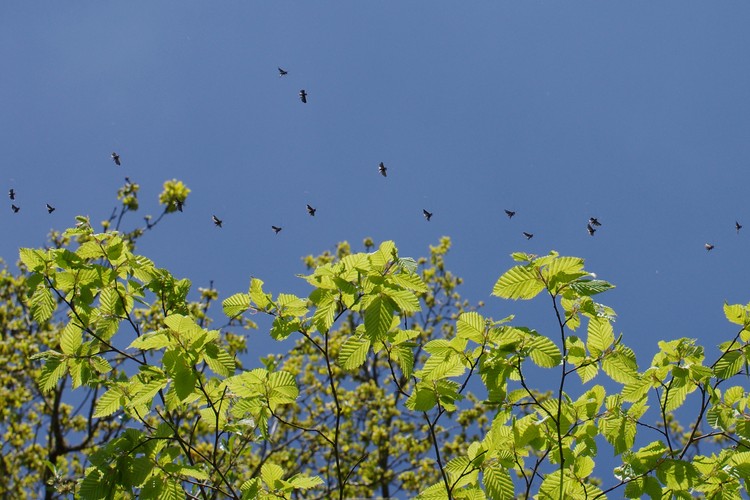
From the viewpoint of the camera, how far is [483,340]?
2.70 m

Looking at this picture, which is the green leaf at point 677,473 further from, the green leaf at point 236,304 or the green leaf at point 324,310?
the green leaf at point 236,304

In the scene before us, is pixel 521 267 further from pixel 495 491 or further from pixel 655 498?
pixel 655 498

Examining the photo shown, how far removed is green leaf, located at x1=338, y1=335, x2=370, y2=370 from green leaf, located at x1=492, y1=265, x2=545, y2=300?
2.26ft

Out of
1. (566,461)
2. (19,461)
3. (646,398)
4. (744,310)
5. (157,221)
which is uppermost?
(157,221)

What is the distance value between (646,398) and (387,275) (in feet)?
5.58

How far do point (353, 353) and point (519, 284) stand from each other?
855 mm

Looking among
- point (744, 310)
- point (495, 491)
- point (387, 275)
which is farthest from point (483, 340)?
point (744, 310)

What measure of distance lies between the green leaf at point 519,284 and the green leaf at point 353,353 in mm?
687

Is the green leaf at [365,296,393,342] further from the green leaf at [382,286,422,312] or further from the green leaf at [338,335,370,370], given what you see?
the green leaf at [338,335,370,370]

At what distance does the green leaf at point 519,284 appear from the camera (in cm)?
254

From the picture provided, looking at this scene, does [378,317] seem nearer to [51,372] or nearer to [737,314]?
[51,372]

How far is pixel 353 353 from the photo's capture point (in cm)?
276

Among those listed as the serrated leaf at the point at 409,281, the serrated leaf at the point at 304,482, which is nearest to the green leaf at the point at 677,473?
the serrated leaf at the point at 409,281

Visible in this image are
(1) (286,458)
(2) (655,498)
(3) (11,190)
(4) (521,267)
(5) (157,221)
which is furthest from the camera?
(1) (286,458)
